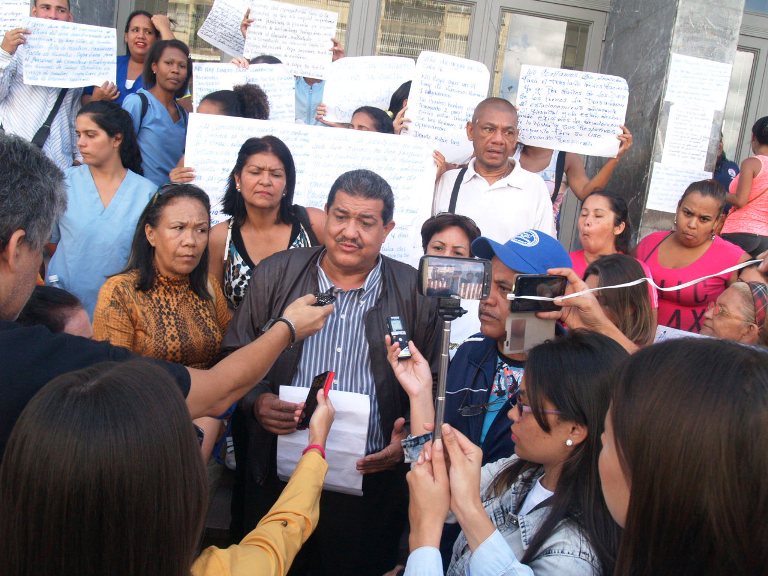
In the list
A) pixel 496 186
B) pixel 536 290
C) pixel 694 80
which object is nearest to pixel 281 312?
pixel 536 290

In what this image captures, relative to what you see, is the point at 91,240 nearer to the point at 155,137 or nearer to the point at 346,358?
the point at 155,137

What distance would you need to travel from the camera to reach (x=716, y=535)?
43.6 inches

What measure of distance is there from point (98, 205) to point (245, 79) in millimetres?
1260

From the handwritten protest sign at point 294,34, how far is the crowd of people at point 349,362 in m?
0.12

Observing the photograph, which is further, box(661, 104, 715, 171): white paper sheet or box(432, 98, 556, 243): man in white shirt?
box(661, 104, 715, 171): white paper sheet

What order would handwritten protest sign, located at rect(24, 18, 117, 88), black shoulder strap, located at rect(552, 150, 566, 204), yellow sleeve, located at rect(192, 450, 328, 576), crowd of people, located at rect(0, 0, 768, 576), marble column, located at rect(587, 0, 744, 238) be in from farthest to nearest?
marble column, located at rect(587, 0, 744, 238), black shoulder strap, located at rect(552, 150, 566, 204), handwritten protest sign, located at rect(24, 18, 117, 88), yellow sleeve, located at rect(192, 450, 328, 576), crowd of people, located at rect(0, 0, 768, 576)

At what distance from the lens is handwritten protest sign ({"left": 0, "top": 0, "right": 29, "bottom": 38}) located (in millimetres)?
4336

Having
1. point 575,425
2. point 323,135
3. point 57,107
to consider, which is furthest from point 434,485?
point 57,107

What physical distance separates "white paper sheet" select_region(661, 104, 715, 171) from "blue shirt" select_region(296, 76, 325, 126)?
2.46 m

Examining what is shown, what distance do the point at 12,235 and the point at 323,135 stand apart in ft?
8.29

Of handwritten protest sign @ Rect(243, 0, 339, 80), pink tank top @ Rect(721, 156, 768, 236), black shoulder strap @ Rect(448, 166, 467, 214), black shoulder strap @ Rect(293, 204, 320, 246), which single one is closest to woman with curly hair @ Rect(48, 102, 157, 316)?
black shoulder strap @ Rect(293, 204, 320, 246)

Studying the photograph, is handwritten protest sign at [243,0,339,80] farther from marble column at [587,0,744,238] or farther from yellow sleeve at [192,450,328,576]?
yellow sleeve at [192,450,328,576]

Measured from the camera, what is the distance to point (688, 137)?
5211 millimetres

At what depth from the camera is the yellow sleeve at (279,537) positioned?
155 cm
